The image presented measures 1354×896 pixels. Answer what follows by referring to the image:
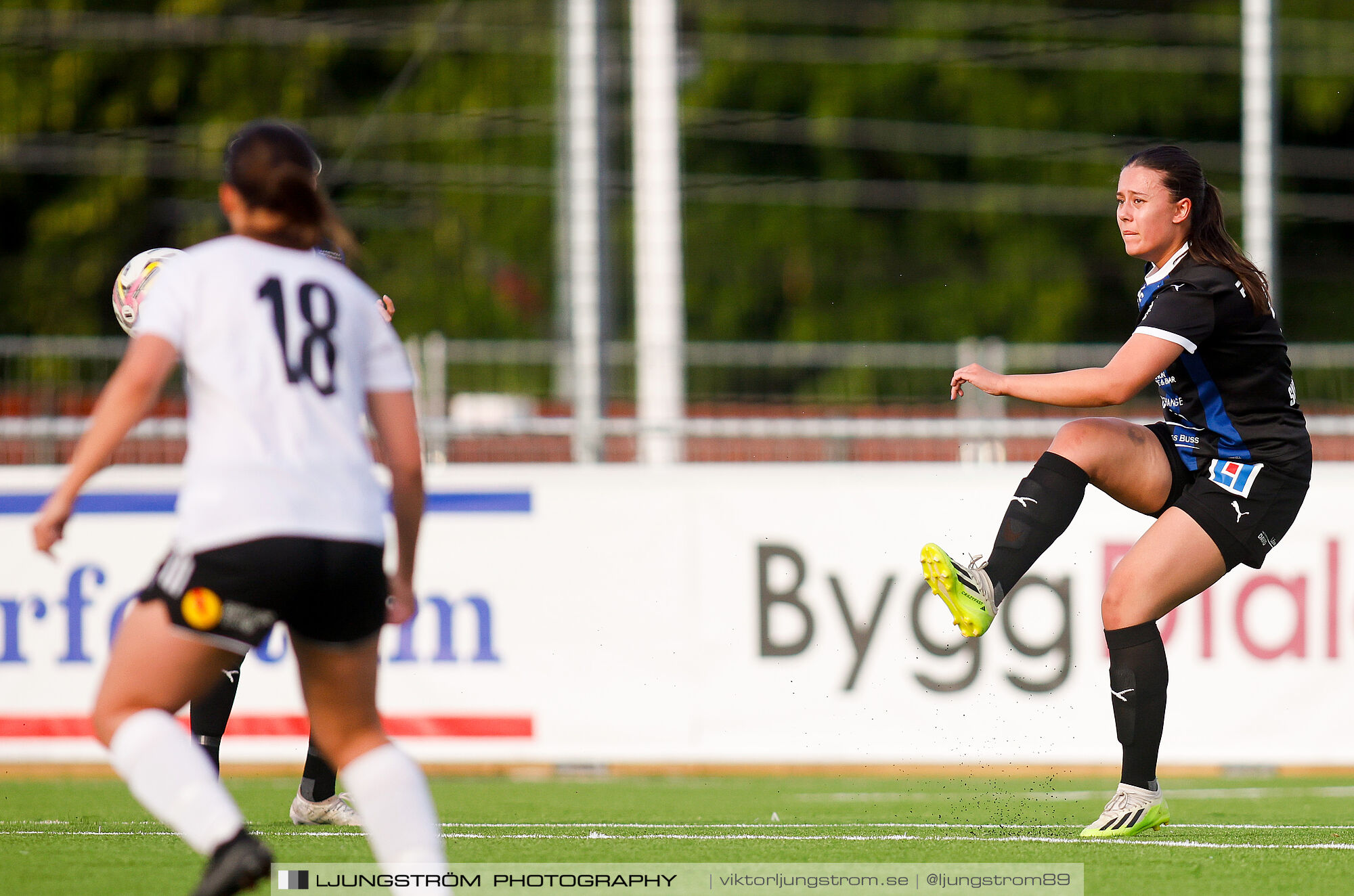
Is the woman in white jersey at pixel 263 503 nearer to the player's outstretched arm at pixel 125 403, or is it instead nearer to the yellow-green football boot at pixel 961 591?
the player's outstretched arm at pixel 125 403

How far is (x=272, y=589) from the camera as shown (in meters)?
3.80

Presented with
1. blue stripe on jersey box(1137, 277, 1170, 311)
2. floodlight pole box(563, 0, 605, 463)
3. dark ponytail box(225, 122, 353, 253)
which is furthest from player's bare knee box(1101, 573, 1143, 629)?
floodlight pole box(563, 0, 605, 463)

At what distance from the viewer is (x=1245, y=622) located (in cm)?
868

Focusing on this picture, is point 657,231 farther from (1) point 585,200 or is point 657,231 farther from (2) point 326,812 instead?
(2) point 326,812

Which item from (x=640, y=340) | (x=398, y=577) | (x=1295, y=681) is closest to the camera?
(x=398, y=577)

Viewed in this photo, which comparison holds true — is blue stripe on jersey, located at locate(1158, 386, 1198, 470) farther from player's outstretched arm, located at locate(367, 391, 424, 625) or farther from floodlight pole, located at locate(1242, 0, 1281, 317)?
floodlight pole, located at locate(1242, 0, 1281, 317)

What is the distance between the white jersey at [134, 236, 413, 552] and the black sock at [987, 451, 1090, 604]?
2322mm

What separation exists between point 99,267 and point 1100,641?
78.9ft

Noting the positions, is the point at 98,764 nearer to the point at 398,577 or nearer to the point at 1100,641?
the point at 1100,641

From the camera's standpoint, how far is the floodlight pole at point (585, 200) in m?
9.91

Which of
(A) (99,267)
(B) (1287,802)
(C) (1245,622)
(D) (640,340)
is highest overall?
(A) (99,267)

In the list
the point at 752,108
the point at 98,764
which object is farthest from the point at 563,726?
the point at 752,108

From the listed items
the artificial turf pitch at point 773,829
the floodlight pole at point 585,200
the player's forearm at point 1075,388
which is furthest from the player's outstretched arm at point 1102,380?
the floodlight pole at point 585,200

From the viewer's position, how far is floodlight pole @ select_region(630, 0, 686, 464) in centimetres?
1027
